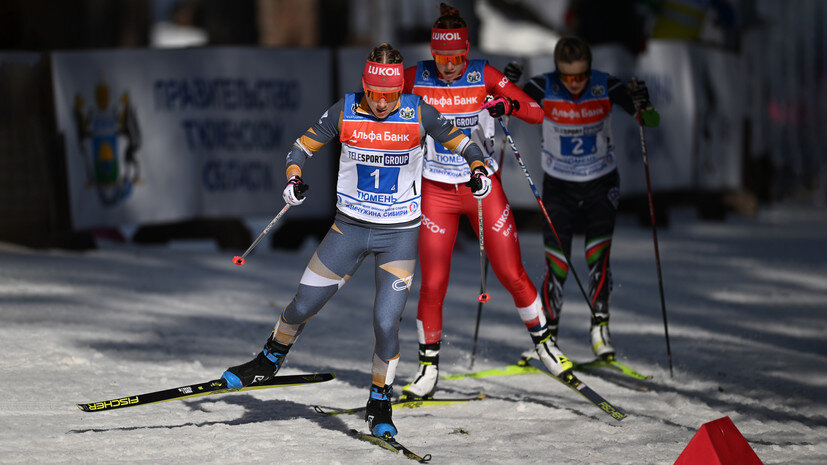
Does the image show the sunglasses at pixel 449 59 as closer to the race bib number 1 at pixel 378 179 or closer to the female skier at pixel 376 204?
the female skier at pixel 376 204

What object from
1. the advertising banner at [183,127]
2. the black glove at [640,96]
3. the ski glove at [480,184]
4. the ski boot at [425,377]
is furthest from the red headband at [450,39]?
the advertising banner at [183,127]

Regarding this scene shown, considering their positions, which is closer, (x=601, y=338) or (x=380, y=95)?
(x=380, y=95)

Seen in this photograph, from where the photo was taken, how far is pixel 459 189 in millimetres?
6625

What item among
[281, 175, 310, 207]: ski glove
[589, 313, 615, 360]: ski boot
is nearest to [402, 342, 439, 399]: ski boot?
[589, 313, 615, 360]: ski boot

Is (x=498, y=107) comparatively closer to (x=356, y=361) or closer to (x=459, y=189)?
(x=459, y=189)

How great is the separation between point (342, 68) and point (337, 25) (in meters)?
11.8

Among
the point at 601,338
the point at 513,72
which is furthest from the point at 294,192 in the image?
the point at 601,338

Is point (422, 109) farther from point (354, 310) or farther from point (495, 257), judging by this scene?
point (354, 310)

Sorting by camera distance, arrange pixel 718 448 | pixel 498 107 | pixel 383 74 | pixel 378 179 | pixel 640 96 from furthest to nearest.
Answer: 1. pixel 640 96
2. pixel 498 107
3. pixel 378 179
4. pixel 383 74
5. pixel 718 448

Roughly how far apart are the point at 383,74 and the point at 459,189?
1262 millimetres

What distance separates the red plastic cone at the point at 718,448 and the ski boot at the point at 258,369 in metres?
2.27

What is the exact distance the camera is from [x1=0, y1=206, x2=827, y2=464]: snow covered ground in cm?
555

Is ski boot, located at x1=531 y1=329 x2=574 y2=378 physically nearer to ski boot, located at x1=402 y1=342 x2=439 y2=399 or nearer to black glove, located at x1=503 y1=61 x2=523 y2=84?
ski boot, located at x1=402 y1=342 x2=439 y2=399

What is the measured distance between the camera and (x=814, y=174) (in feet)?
71.4
